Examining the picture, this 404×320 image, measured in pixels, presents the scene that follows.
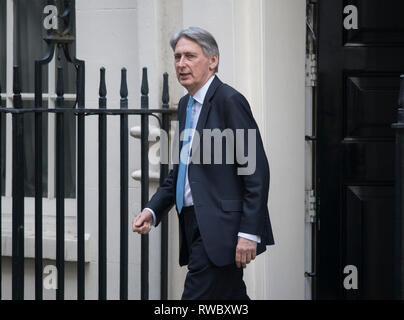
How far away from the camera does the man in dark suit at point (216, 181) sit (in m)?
4.80

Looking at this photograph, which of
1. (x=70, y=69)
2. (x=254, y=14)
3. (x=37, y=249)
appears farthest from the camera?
(x=70, y=69)

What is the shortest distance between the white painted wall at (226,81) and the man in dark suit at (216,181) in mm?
1215

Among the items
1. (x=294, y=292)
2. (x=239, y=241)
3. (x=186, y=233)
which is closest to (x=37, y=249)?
(x=186, y=233)

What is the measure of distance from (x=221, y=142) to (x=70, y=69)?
8.84 ft

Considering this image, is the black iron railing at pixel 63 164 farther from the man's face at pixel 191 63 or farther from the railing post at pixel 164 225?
the man's face at pixel 191 63

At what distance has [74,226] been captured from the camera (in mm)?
7129

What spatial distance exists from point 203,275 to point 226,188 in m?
0.43

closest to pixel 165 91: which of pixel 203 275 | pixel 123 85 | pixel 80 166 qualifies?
pixel 123 85

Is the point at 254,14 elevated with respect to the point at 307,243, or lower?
elevated

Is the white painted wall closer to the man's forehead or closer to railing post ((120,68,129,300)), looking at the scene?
railing post ((120,68,129,300))

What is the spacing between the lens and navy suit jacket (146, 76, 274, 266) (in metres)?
4.80

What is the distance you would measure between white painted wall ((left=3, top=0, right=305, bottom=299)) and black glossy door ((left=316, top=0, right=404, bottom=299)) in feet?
0.61

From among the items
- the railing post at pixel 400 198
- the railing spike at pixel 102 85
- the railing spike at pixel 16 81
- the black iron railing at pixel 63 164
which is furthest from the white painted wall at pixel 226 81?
the railing post at pixel 400 198

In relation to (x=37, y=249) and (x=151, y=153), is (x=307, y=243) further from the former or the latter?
(x=37, y=249)
